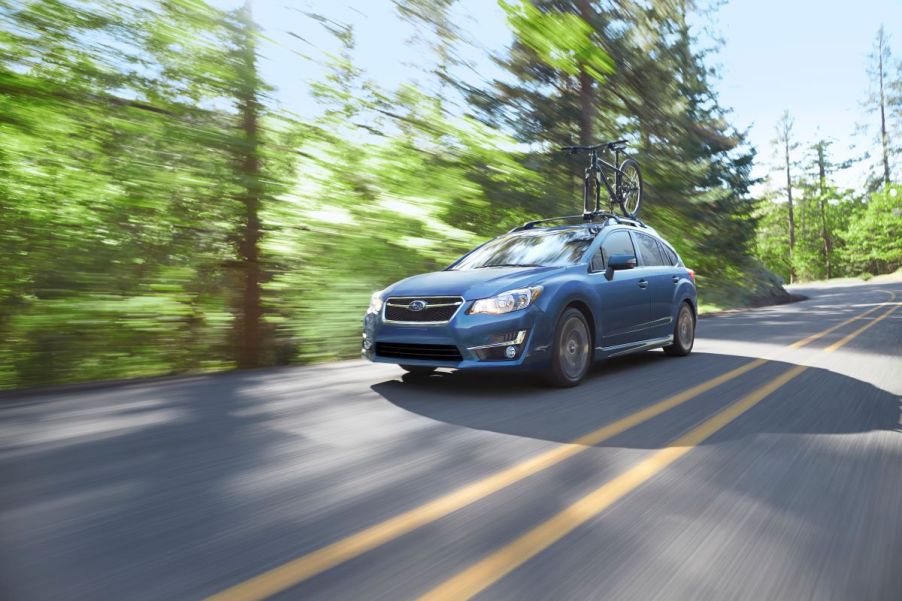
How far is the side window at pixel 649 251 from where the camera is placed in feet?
27.6

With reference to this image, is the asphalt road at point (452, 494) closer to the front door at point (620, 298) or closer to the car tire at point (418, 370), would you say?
the car tire at point (418, 370)

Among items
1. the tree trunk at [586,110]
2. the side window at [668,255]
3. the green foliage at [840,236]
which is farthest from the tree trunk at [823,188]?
the side window at [668,255]

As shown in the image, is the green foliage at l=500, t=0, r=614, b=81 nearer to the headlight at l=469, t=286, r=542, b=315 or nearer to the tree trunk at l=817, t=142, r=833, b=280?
the headlight at l=469, t=286, r=542, b=315

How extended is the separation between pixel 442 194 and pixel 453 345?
6.90 meters

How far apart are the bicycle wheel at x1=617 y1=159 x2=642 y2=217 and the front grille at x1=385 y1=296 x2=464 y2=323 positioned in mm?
9320

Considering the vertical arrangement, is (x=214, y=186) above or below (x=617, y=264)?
above

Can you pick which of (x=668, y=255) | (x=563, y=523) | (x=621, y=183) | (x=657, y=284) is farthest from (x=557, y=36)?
(x=563, y=523)

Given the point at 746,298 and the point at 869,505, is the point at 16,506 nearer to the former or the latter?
the point at 869,505

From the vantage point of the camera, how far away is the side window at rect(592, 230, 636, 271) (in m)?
7.28

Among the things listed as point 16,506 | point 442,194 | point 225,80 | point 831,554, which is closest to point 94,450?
point 16,506

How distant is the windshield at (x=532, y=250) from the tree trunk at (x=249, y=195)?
3.10m

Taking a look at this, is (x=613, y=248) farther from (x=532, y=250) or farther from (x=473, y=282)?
(x=473, y=282)

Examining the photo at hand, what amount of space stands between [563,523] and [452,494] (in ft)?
2.04

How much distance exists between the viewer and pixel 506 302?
6.06 meters
